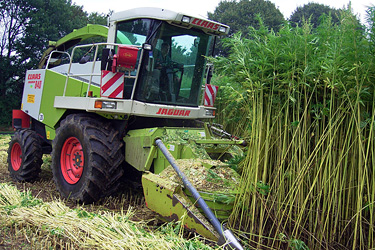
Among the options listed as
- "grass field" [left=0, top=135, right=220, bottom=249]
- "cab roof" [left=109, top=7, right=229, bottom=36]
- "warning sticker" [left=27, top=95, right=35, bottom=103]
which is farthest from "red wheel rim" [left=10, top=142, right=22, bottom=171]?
"cab roof" [left=109, top=7, right=229, bottom=36]

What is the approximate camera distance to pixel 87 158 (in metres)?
4.96

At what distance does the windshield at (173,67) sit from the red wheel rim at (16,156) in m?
3.19

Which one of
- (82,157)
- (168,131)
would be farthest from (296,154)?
(82,157)

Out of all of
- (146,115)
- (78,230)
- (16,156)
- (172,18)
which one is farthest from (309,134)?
(16,156)

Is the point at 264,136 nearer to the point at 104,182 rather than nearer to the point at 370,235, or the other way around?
the point at 370,235

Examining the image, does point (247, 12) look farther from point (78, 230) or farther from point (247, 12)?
point (78, 230)

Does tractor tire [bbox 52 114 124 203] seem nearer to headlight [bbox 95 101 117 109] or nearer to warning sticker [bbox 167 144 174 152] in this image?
headlight [bbox 95 101 117 109]

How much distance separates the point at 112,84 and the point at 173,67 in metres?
0.92

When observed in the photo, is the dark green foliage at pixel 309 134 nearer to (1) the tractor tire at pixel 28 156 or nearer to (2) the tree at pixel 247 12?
(1) the tractor tire at pixel 28 156

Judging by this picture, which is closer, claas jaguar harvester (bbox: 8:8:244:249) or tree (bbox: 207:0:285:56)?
claas jaguar harvester (bbox: 8:8:244:249)

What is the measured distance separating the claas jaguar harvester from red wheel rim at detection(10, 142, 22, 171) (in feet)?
4.18

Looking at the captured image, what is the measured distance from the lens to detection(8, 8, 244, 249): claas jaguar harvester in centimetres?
430

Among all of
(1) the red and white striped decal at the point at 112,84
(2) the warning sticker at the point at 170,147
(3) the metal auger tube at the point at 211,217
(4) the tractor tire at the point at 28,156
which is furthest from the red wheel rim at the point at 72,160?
(3) the metal auger tube at the point at 211,217

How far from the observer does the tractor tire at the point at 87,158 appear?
4898 millimetres
